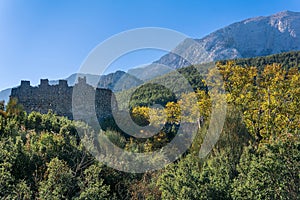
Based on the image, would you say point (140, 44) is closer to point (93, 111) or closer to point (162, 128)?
point (162, 128)

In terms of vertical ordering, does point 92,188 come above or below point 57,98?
below

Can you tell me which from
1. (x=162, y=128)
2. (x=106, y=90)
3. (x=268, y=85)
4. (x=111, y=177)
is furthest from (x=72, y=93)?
(x=111, y=177)

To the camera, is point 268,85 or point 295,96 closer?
point 295,96

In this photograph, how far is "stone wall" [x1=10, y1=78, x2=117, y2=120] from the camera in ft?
79.9

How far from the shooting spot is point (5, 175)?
7652 millimetres

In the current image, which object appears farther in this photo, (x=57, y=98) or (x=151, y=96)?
(x=151, y=96)

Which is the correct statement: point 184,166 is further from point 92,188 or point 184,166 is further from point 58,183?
point 58,183

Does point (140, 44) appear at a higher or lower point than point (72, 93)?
lower

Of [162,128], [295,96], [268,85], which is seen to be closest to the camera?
[295,96]

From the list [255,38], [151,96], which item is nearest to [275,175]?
[151,96]

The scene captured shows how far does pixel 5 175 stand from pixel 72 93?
17.7 metres

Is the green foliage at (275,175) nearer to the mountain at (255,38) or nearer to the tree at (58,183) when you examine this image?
the tree at (58,183)

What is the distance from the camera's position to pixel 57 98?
2464 cm

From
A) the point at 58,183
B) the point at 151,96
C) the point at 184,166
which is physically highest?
the point at 151,96
